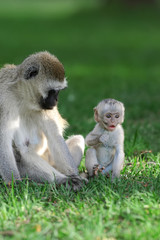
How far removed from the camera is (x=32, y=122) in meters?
5.15

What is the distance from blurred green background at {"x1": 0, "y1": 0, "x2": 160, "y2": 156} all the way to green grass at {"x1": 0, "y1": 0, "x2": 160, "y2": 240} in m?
0.02

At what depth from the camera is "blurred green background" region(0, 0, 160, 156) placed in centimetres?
826

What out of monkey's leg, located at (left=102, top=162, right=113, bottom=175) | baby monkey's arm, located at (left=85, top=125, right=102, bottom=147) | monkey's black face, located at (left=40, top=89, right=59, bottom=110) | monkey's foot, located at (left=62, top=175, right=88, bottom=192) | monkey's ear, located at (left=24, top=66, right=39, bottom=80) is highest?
monkey's ear, located at (left=24, top=66, right=39, bottom=80)

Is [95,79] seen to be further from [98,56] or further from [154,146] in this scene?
[154,146]

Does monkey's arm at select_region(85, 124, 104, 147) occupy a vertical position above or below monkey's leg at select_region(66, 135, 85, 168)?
above

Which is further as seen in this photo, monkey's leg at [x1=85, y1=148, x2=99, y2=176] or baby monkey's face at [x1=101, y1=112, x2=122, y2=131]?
monkey's leg at [x1=85, y1=148, x2=99, y2=176]

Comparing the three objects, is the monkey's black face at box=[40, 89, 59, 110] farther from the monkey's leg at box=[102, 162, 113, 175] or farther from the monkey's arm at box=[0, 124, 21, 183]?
the monkey's leg at box=[102, 162, 113, 175]

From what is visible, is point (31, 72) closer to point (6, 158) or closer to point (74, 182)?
point (6, 158)

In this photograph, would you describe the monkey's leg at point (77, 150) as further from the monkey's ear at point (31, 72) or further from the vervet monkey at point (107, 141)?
the monkey's ear at point (31, 72)

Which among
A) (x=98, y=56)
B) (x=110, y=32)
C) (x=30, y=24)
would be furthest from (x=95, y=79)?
(x=30, y=24)

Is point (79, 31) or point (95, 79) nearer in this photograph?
point (95, 79)

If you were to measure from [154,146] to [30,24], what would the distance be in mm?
20878

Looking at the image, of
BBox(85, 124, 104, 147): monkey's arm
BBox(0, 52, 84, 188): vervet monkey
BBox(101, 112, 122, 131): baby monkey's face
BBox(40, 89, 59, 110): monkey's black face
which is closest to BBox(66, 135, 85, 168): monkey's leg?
BBox(0, 52, 84, 188): vervet monkey

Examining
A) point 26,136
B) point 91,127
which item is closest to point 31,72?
point 26,136
